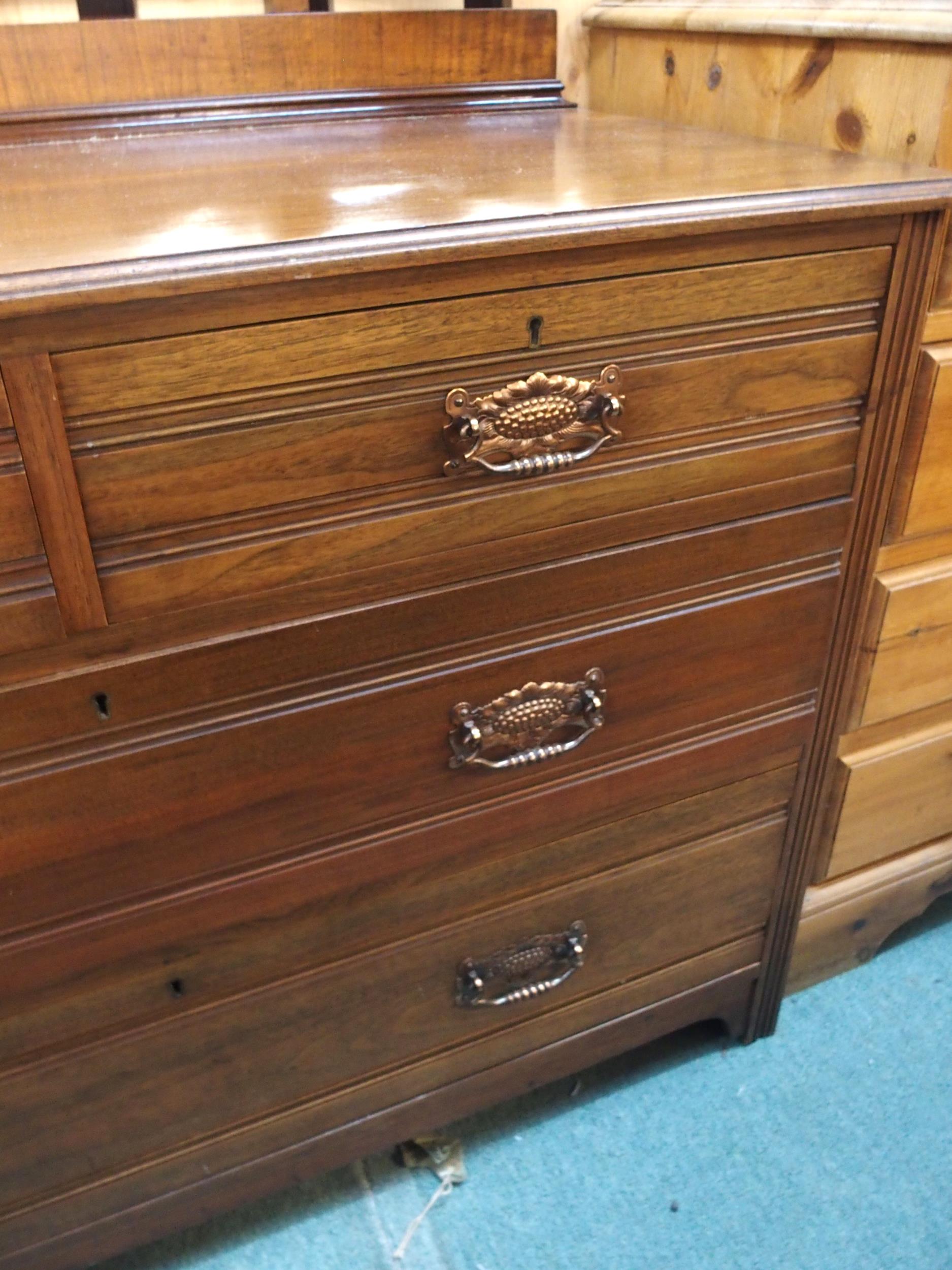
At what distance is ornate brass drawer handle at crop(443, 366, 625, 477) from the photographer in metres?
0.65

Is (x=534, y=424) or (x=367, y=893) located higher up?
(x=534, y=424)

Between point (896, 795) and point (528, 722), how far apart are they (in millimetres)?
520

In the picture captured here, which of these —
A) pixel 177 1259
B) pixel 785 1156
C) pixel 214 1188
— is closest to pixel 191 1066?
pixel 214 1188

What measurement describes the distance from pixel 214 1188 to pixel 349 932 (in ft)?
0.94

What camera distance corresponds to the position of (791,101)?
953 millimetres

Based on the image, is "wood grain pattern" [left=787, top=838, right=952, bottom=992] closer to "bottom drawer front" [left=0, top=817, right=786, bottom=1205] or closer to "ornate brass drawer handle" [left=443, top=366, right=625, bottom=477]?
"bottom drawer front" [left=0, top=817, right=786, bottom=1205]

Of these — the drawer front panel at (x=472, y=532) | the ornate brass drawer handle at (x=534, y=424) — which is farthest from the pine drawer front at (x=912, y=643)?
the ornate brass drawer handle at (x=534, y=424)

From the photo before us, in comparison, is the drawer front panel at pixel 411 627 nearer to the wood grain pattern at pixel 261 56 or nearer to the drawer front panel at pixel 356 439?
the drawer front panel at pixel 356 439

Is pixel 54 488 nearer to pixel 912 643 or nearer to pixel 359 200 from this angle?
pixel 359 200

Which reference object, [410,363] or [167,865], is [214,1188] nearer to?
[167,865]

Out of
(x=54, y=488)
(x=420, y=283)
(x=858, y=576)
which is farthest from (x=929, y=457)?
(x=54, y=488)

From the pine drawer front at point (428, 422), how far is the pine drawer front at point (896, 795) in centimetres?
39

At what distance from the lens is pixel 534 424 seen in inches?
26.5

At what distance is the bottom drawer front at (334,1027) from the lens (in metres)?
0.78
